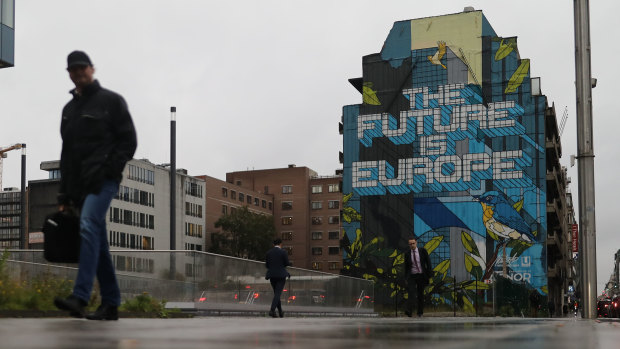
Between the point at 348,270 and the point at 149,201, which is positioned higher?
the point at 149,201

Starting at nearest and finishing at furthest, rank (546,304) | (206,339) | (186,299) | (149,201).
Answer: (206,339) < (186,299) < (546,304) < (149,201)

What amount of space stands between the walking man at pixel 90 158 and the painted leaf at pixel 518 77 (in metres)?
58.6

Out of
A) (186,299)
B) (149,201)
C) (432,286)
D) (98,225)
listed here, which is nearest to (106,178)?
(98,225)

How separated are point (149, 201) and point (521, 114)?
172ft

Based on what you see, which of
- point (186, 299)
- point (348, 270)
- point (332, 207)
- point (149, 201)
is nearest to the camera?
point (186, 299)

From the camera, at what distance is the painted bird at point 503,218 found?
6084 cm

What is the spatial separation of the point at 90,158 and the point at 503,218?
5774 cm

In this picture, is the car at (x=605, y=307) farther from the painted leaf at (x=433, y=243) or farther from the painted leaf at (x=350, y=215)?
the painted leaf at (x=350, y=215)

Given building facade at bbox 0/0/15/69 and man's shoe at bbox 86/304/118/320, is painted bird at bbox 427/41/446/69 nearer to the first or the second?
building facade at bbox 0/0/15/69

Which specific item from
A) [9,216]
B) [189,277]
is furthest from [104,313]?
[9,216]

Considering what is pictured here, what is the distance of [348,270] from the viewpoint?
211 feet

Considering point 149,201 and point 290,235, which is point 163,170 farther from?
point 290,235

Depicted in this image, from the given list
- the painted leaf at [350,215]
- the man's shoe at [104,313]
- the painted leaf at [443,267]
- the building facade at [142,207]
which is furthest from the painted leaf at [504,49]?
the man's shoe at [104,313]

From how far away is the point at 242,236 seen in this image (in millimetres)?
113438
